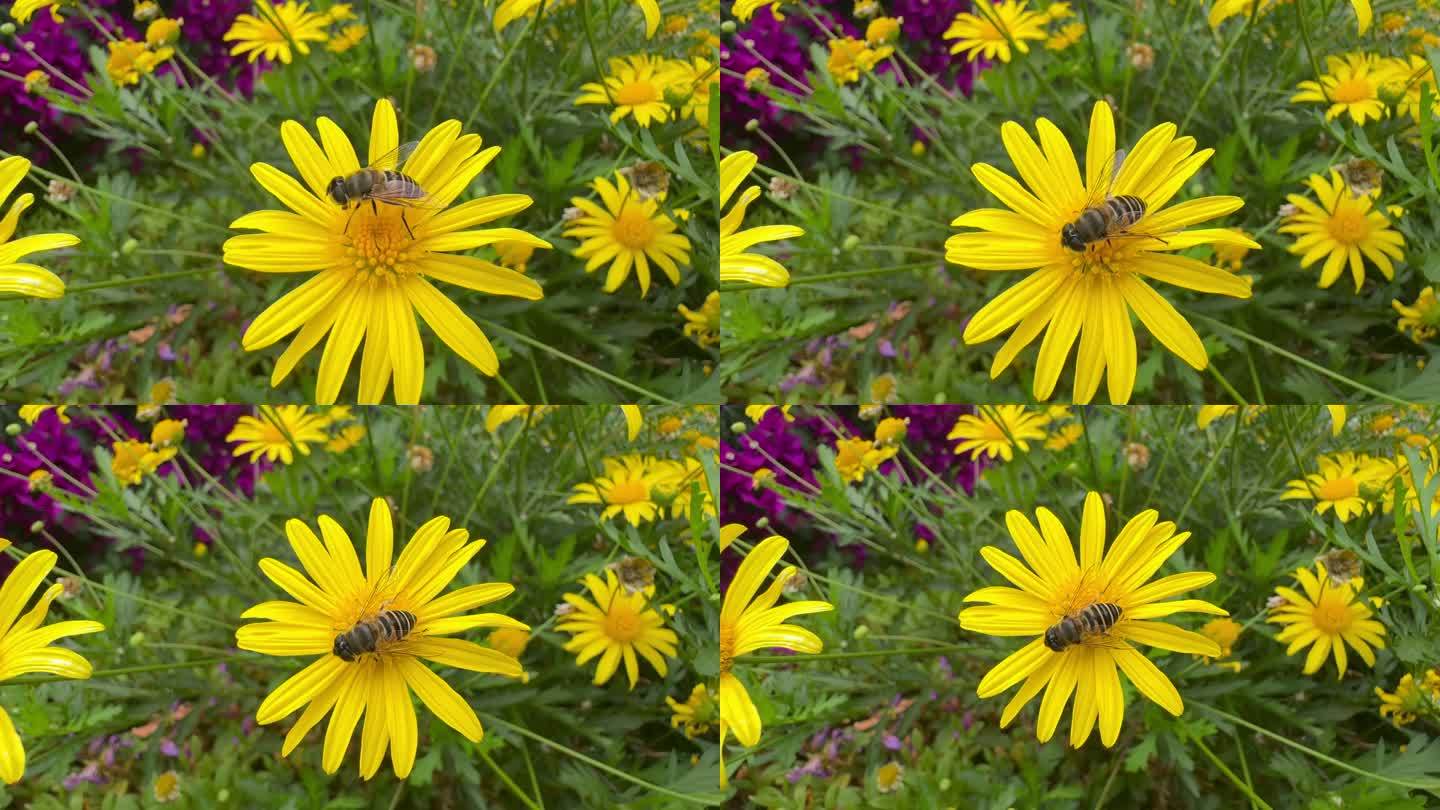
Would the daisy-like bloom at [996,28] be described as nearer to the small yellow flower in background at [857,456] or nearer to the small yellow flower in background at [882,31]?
the small yellow flower in background at [882,31]

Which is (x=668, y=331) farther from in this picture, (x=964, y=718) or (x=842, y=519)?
(x=964, y=718)

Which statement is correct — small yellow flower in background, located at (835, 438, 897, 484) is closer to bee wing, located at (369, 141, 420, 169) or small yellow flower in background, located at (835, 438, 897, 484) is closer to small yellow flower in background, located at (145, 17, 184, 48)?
Result: bee wing, located at (369, 141, 420, 169)

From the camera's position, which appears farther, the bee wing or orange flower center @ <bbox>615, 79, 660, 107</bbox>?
orange flower center @ <bbox>615, 79, 660, 107</bbox>

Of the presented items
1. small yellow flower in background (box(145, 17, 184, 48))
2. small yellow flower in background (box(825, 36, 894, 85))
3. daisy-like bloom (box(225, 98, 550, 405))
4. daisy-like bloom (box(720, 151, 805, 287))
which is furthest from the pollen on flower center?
small yellow flower in background (box(825, 36, 894, 85))

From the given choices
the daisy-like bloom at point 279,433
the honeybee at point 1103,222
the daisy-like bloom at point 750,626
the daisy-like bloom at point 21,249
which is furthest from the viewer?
the daisy-like bloom at point 279,433

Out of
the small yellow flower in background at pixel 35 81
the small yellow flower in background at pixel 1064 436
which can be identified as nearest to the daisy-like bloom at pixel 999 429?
the small yellow flower in background at pixel 1064 436

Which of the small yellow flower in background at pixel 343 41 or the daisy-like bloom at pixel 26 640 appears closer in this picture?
the daisy-like bloom at pixel 26 640
